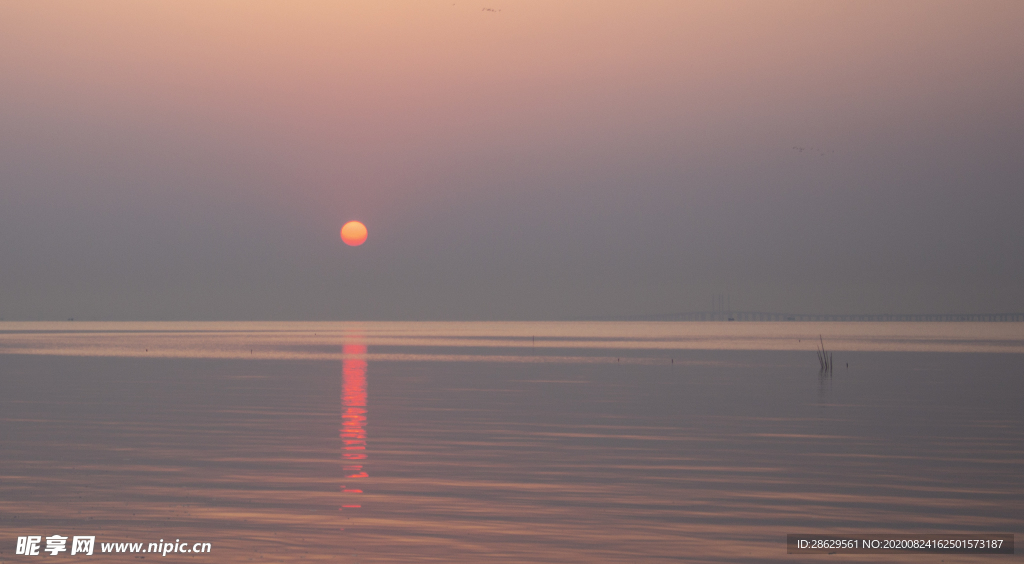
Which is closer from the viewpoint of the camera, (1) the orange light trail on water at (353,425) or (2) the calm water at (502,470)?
(2) the calm water at (502,470)

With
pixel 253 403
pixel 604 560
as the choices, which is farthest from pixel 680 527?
pixel 253 403

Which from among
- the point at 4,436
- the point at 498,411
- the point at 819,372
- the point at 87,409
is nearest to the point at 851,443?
the point at 498,411

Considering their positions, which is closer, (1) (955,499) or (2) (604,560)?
(2) (604,560)

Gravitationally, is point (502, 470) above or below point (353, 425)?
below

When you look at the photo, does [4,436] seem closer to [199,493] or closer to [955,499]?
[199,493]

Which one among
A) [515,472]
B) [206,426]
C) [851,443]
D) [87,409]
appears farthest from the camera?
[87,409]

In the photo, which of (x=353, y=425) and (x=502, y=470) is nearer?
(x=502, y=470)

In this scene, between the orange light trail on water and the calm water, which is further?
the orange light trail on water

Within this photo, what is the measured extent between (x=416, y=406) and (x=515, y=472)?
23.2 metres

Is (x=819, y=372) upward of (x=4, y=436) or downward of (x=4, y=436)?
upward

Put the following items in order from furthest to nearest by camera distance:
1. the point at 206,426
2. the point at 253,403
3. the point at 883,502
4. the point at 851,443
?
the point at 253,403
the point at 206,426
the point at 851,443
the point at 883,502

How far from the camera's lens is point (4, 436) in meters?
36.4

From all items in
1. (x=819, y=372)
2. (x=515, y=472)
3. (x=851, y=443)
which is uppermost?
(x=819, y=372)

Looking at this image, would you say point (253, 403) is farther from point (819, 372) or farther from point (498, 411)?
point (819, 372)
